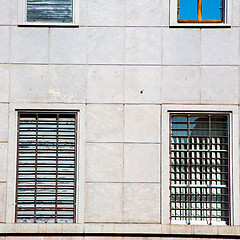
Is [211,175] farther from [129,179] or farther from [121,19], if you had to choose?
[121,19]

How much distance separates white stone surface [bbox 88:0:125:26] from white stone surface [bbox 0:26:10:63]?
1884mm

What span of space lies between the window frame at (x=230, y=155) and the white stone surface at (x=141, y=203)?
0.18 metres

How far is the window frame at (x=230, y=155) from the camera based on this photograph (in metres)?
8.01

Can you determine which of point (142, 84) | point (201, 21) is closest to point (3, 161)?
point (142, 84)

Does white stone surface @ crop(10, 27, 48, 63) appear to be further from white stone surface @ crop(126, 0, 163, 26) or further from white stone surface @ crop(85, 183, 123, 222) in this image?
white stone surface @ crop(85, 183, 123, 222)

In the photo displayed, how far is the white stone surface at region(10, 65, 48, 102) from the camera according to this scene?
816 cm

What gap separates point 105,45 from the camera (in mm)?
8211

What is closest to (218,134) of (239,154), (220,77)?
(239,154)

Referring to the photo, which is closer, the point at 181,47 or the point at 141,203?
the point at 141,203

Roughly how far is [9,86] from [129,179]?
134 inches

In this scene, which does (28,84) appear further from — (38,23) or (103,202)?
(103,202)

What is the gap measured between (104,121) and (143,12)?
263 cm

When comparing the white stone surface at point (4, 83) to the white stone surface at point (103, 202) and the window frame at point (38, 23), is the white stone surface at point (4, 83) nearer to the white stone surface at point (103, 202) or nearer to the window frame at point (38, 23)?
the window frame at point (38, 23)

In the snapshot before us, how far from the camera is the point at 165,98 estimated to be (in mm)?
8141
